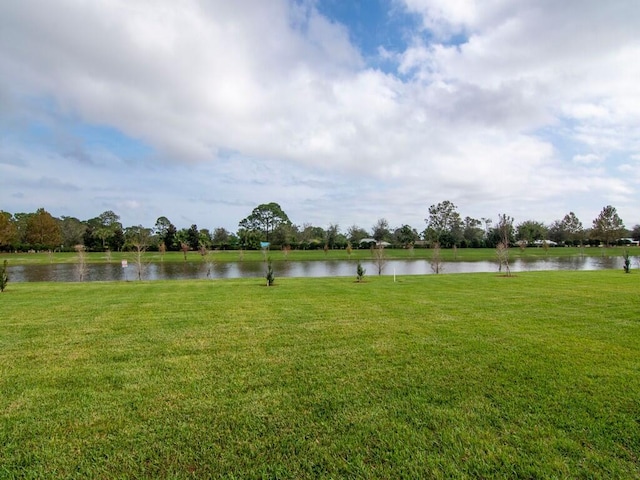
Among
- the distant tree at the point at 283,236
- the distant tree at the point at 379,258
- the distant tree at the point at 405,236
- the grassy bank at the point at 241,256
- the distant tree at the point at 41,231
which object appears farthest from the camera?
the distant tree at the point at 405,236

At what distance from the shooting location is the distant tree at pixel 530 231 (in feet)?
245

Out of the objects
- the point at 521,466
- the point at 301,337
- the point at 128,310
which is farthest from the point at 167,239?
the point at 521,466

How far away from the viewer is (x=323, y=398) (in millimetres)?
3303

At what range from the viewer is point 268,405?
3.18 meters

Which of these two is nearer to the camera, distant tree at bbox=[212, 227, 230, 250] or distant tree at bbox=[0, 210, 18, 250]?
distant tree at bbox=[0, 210, 18, 250]

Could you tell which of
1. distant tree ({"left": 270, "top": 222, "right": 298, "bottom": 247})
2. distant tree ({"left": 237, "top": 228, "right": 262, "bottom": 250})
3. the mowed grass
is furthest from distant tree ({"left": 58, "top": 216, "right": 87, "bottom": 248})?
the mowed grass

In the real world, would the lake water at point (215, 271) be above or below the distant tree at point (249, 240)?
below

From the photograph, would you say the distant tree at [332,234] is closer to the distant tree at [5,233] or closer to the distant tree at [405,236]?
the distant tree at [405,236]

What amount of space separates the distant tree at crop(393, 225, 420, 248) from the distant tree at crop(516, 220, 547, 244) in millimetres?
22472

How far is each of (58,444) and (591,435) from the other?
13.8 ft

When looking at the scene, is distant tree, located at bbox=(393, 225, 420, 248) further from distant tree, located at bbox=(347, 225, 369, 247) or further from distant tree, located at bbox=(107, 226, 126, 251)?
distant tree, located at bbox=(107, 226, 126, 251)

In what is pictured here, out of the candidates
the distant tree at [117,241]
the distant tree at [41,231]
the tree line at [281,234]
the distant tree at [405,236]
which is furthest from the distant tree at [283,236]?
the distant tree at [41,231]

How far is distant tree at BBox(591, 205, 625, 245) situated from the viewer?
66.9 m

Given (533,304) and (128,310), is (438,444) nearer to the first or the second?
(533,304)
